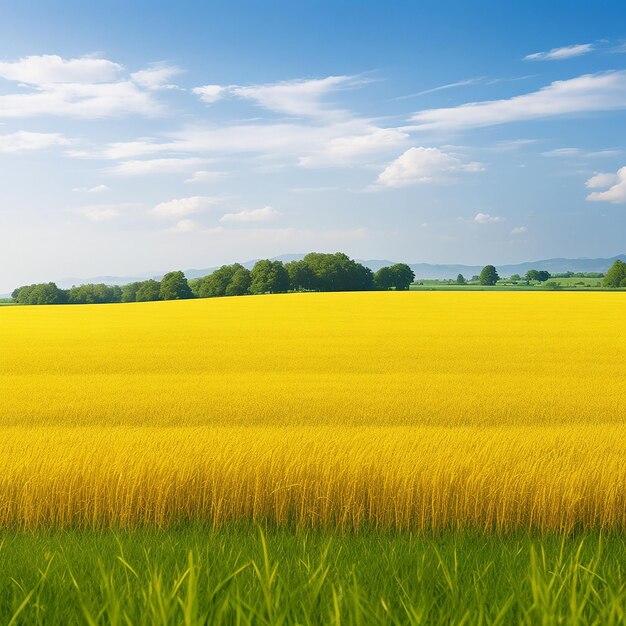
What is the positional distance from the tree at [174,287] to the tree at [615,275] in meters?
52.8

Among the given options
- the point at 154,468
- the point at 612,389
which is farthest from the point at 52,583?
the point at 612,389

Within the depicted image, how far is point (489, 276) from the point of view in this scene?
113 metres

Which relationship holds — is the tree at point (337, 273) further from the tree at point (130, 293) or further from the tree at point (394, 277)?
the tree at point (130, 293)

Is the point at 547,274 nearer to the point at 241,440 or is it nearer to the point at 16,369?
the point at 16,369

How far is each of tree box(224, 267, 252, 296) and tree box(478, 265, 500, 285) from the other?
164ft

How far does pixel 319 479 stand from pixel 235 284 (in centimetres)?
6998

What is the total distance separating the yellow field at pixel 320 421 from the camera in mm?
7551

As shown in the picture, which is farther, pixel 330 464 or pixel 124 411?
pixel 124 411

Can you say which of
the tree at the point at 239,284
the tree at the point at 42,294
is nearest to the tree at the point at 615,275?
the tree at the point at 239,284

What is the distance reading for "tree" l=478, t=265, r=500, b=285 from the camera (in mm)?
112688

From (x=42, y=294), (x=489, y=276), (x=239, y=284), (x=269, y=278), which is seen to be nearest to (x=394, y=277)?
(x=269, y=278)

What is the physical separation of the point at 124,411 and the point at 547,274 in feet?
341

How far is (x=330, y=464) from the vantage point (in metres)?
7.82

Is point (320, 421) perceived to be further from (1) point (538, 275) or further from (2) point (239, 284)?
(1) point (538, 275)
